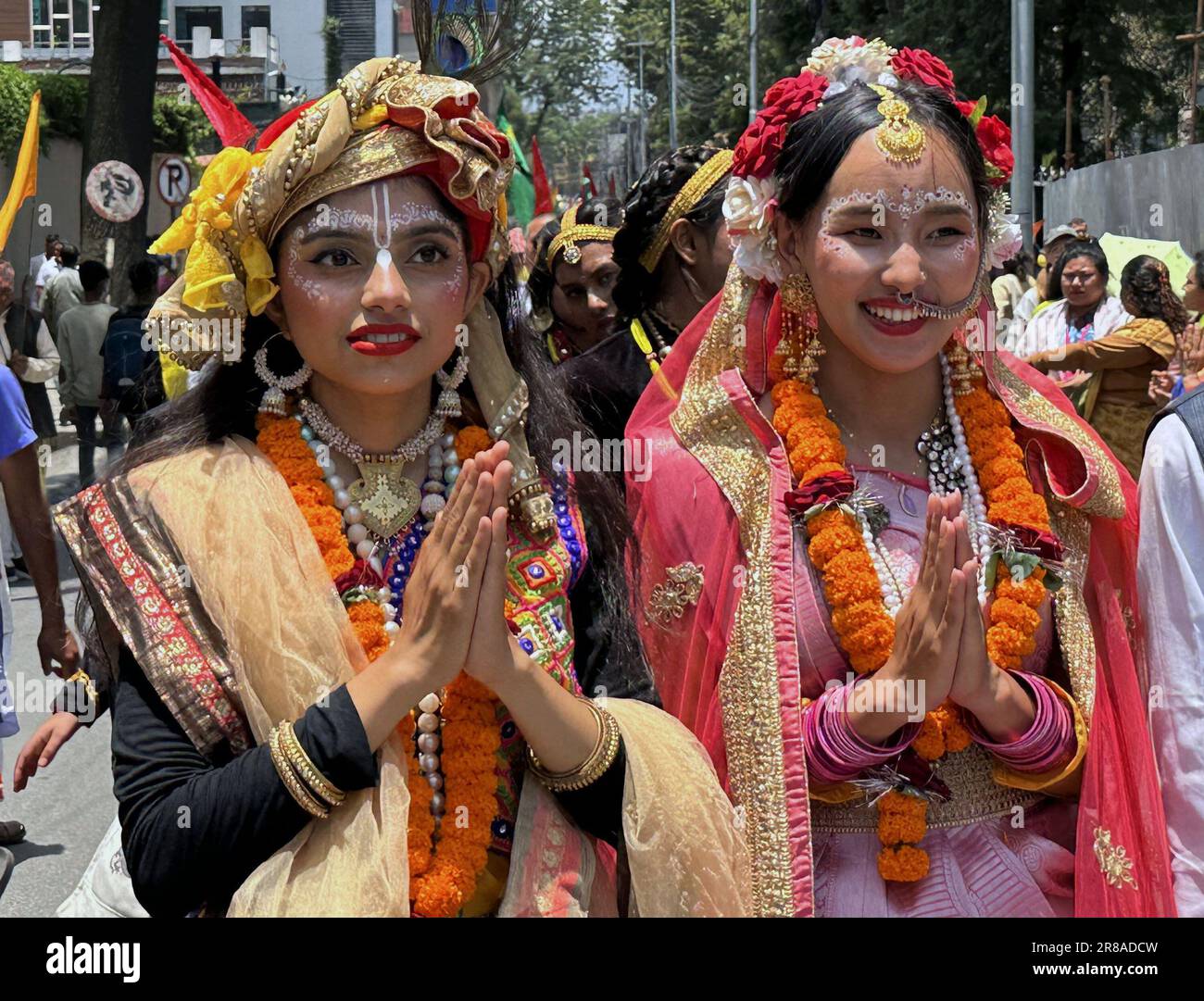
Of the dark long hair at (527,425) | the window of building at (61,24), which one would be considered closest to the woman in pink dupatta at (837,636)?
the dark long hair at (527,425)

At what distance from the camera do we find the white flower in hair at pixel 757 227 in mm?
2736

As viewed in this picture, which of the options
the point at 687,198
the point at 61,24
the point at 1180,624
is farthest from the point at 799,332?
the point at 61,24

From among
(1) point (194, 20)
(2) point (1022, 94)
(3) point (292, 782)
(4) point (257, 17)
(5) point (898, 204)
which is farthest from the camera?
(1) point (194, 20)

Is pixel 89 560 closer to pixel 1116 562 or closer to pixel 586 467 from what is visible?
pixel 586 467

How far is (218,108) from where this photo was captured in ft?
8.43

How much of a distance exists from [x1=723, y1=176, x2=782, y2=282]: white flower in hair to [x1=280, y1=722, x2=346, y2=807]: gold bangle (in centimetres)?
122

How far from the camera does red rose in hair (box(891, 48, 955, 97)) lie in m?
2.75

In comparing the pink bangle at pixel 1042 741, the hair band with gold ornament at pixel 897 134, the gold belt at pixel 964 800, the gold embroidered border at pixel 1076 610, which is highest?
the hair band with gold ornament at pixel 897 134

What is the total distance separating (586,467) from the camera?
2467mm

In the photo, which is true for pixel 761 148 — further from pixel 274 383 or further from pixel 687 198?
pixel 687 198

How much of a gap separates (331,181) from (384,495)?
1.51 feet

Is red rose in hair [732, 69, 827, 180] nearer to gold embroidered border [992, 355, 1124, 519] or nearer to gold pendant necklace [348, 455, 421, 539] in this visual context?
gold embroidered border [992, 355, 1124, 519]

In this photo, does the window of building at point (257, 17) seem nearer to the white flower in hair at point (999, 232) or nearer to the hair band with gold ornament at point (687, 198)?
the hair band with gold ornament at point (687, 198)
